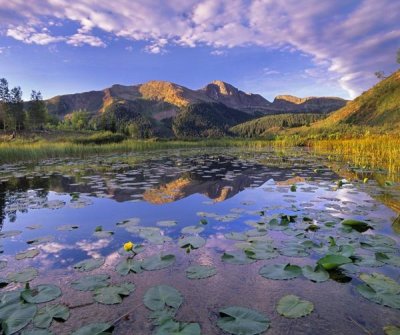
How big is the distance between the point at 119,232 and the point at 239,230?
213 centimetres

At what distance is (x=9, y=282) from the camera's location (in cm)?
341

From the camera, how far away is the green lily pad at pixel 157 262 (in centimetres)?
366

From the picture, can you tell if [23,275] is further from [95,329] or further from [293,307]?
[293,307]

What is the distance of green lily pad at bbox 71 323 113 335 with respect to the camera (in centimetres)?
231

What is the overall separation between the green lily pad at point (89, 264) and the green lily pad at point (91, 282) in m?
0.32

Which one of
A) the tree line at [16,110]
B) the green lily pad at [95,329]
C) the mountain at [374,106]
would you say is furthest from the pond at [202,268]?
the mountain at [374,106]

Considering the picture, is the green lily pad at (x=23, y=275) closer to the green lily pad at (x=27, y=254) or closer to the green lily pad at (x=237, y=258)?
the green lily pad at (x=27, y=254)

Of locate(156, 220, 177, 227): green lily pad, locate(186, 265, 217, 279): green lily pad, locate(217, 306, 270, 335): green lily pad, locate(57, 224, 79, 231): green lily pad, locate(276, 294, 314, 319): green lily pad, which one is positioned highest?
locate(217, 306, 270, 335): green lily pad

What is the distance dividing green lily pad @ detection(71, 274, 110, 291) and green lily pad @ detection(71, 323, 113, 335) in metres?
0.79

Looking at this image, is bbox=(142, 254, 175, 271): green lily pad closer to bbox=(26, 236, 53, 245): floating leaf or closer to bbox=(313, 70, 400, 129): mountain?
bbox=(26, 236, 53, 245): floating leaf

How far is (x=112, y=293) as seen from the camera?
118 inches

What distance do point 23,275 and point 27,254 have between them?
781mm

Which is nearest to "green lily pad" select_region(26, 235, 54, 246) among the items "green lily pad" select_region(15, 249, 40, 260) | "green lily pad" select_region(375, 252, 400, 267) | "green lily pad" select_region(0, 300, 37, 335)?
"green lily pad" select_region(15, 249, 40, 260)

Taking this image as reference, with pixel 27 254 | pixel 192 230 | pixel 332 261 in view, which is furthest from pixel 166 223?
pixel 332 261
